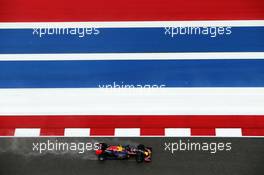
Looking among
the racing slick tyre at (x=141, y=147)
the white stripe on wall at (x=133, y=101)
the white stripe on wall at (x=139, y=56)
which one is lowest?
the racing slick tyre at (x=141, y=147)

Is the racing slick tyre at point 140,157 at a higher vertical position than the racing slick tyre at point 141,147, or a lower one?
lower

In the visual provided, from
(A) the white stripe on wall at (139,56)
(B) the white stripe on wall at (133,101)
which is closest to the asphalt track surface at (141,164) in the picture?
(B) the white stripe on wall at (133,101)

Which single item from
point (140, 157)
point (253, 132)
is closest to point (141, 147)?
point (140, 157)

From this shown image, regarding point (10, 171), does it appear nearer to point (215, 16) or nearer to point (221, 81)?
point (221, 81)

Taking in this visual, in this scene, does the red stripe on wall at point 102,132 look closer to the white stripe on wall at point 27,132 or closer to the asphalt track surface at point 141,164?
the asphalt track surface at point 141,164

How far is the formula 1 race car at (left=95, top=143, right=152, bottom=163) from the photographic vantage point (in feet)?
6.07

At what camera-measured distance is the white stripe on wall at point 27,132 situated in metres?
1.89

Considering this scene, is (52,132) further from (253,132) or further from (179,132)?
(253,132)

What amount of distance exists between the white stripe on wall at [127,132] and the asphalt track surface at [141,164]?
23mm

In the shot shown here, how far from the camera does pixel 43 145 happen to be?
6.18 ft

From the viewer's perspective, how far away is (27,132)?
190 centimetres

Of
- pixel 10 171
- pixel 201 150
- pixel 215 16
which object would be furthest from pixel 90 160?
pixel 215 16

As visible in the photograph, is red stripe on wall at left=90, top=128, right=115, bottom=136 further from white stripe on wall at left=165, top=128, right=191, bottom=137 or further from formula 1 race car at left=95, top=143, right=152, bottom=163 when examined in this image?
white stripe on wall at left=165, top=128, right=191, bottom=137

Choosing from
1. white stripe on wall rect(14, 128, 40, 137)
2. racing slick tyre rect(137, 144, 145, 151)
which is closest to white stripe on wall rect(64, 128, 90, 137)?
white stripe on wall rect(14, 128, 40, 137)
